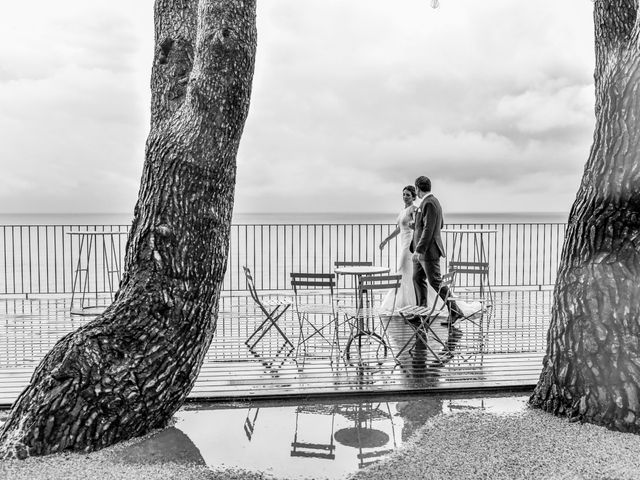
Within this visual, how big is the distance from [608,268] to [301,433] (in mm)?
2333

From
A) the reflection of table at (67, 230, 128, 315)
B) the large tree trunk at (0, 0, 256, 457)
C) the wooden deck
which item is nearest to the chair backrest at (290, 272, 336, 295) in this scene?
the wooden deck

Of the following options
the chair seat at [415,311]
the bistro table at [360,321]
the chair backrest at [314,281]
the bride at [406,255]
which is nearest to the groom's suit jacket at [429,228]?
the bistro table at [360,321]

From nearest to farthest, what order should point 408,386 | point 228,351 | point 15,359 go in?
1. point 408,386
2. point 15,359
3. point 228,351

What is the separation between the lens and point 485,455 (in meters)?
3.70

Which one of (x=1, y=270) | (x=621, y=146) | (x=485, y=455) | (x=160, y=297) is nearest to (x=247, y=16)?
(x=160, y=297)

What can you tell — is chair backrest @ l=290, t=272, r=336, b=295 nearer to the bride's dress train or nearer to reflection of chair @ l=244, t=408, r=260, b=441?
reflection of chair @ l=244, t=408, r=260, b=441

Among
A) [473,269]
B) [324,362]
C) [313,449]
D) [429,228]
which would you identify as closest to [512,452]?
[313,449]

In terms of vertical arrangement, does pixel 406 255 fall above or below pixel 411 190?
below

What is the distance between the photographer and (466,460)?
3.62 meters

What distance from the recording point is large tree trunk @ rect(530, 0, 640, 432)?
13.3 feet

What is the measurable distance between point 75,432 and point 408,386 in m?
2.63

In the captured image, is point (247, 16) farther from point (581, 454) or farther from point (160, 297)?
point (581, 454)

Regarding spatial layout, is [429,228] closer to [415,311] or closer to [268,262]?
[415,311]

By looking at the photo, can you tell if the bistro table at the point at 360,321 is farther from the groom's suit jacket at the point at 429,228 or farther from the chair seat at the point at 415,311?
the groom's suit jacket at the point at 429,228
